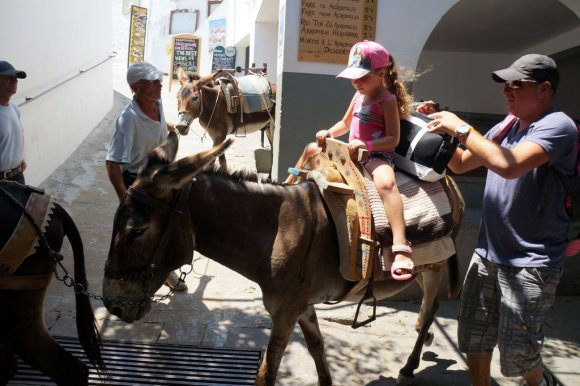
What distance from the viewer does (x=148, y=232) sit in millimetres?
2211

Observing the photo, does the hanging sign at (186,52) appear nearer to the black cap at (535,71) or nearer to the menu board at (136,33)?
the menu board at (136,33)

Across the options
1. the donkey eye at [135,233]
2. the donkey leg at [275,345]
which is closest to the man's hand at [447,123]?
the donkey leg at [275,345]

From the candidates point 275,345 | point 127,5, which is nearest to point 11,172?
point 275,345

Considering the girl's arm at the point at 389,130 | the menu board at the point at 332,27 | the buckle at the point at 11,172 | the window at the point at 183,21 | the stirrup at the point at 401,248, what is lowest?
the stirrup at the point at 401,248

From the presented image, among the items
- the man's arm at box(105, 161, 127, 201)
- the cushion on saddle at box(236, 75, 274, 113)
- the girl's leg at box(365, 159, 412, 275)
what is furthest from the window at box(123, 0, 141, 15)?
the girl's leg at box(365, 159, 412, 275)

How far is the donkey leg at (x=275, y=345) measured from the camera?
8.54 feet

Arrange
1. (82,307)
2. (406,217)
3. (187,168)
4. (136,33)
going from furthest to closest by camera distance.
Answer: (136,33) < (406,217) < (82,307) < (187,168)

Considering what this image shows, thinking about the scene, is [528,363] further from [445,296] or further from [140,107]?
[140,107]

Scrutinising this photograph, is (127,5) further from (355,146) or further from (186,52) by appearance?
(355,146)

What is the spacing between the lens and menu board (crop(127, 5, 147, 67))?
2223 centimetres

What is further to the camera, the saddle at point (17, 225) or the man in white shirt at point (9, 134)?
the man in white shirt at point (9, 134)

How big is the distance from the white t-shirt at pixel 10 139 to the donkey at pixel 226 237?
6.80 ft

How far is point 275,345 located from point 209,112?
5.63m

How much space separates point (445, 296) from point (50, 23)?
751 cm
